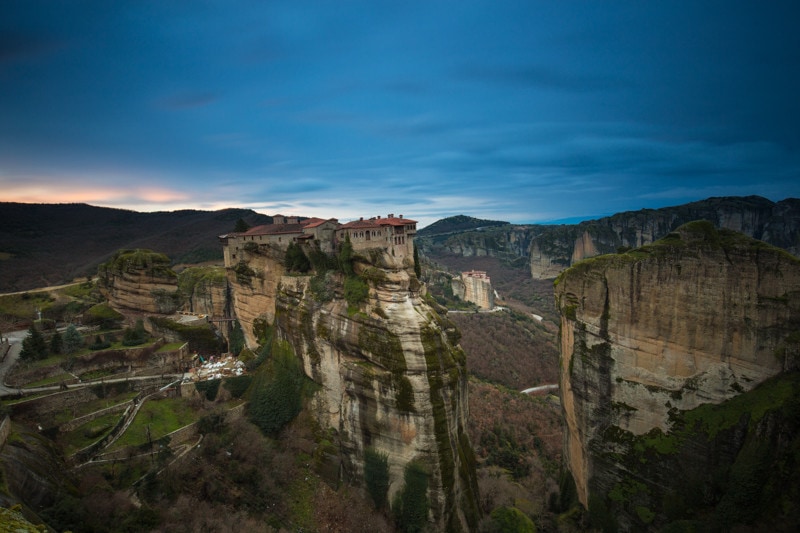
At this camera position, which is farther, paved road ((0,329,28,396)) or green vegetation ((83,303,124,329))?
green vegetation ((83,303,124,329))

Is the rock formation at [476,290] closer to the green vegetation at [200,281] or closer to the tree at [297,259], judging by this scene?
the green vegetation at [200,281]

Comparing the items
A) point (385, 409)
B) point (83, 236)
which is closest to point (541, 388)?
point (385, 409)

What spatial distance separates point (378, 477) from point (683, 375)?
1639 cm

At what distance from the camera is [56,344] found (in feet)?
90.8

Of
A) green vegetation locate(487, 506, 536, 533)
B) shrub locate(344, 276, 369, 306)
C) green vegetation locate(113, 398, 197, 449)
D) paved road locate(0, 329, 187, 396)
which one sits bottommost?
green vegetation locate(487, 506, 536, 533)

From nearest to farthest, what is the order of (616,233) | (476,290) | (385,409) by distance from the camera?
(385,409), (476,290), (616,233)

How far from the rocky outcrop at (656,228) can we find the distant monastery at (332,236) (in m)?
43.4

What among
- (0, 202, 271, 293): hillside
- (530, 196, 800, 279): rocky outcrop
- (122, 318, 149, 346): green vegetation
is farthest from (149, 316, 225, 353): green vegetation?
(530, 196, 800, 279): rocky outcrop

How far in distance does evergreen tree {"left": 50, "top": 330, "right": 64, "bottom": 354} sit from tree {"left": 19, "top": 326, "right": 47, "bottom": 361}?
0.45 metres

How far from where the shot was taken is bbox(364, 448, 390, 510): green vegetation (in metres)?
22.3

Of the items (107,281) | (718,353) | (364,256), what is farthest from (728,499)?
(107,281)

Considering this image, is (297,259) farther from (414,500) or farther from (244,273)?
(414,500)

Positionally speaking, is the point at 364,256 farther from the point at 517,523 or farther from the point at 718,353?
the point at 718,353

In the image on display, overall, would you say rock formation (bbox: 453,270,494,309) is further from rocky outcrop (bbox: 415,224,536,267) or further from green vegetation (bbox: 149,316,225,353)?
green vegetation (bbox: 149,316,225,353)
